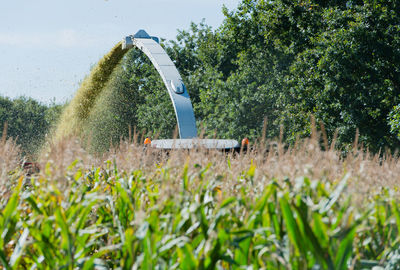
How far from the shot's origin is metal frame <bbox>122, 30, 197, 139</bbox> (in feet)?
39.7

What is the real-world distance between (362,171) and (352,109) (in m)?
15.1

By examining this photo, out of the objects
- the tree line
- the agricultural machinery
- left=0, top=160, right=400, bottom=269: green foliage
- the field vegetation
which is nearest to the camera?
left=0, top=160, right=400, bottom=269: green foliage

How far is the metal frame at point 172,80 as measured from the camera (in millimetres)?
12094

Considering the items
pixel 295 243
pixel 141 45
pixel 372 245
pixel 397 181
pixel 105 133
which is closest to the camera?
pixel 295 243

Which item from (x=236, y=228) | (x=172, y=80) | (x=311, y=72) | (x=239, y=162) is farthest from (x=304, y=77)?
(x=236, y=228)

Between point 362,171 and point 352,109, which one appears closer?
point 362,171

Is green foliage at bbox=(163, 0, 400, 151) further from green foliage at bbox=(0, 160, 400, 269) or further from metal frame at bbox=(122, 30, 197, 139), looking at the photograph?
green foliage at bbox=(0, 160, 400, 269)

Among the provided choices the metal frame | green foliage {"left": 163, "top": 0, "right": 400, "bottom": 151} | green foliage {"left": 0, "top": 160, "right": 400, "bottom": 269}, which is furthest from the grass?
green foliage {"left": 163, "top": 0, "right": 400, "bottom": 151}

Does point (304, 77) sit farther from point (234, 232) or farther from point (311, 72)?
A: point (234, 232)

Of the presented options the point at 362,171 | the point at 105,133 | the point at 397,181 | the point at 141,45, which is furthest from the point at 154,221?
the point at 105,133

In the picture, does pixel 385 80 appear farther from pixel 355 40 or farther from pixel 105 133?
pixel 105 133

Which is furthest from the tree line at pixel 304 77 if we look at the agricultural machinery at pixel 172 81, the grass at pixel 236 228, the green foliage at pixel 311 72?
the grass at pixel 236 228

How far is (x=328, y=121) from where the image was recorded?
17344 mm

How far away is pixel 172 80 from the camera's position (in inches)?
510
